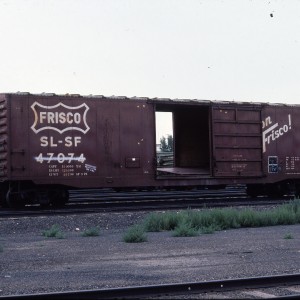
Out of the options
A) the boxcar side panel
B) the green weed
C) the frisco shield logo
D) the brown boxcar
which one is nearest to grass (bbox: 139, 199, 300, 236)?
the green weed

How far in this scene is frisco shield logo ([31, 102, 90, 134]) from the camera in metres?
17.4

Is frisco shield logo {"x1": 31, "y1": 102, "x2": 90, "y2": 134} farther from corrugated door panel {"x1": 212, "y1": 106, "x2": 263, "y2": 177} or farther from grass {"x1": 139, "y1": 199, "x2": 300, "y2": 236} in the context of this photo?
grass {"x1": 139, "y1": 199, "x2": 300, "y2": 236}

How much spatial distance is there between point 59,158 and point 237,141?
653 centimetres

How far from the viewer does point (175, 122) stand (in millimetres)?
21891

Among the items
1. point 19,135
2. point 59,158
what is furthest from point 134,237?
point 19,135

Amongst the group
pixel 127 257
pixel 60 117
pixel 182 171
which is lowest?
pixel 127 257

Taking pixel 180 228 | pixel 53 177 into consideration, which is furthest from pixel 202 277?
pixel 53 177

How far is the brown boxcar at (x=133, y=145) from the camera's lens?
17.3 metres

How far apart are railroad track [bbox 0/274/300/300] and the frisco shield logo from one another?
12.3 meters

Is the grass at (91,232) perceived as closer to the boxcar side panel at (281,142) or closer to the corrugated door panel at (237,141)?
the corrugated door panel at (237,141)

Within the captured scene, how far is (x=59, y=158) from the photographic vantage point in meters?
17.6

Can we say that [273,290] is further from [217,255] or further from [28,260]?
[28,260]

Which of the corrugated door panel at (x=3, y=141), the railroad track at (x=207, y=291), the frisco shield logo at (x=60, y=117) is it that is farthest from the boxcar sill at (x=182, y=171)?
the railroad track at (x=207, y=291)

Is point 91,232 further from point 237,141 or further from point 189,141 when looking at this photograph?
point 189,141
